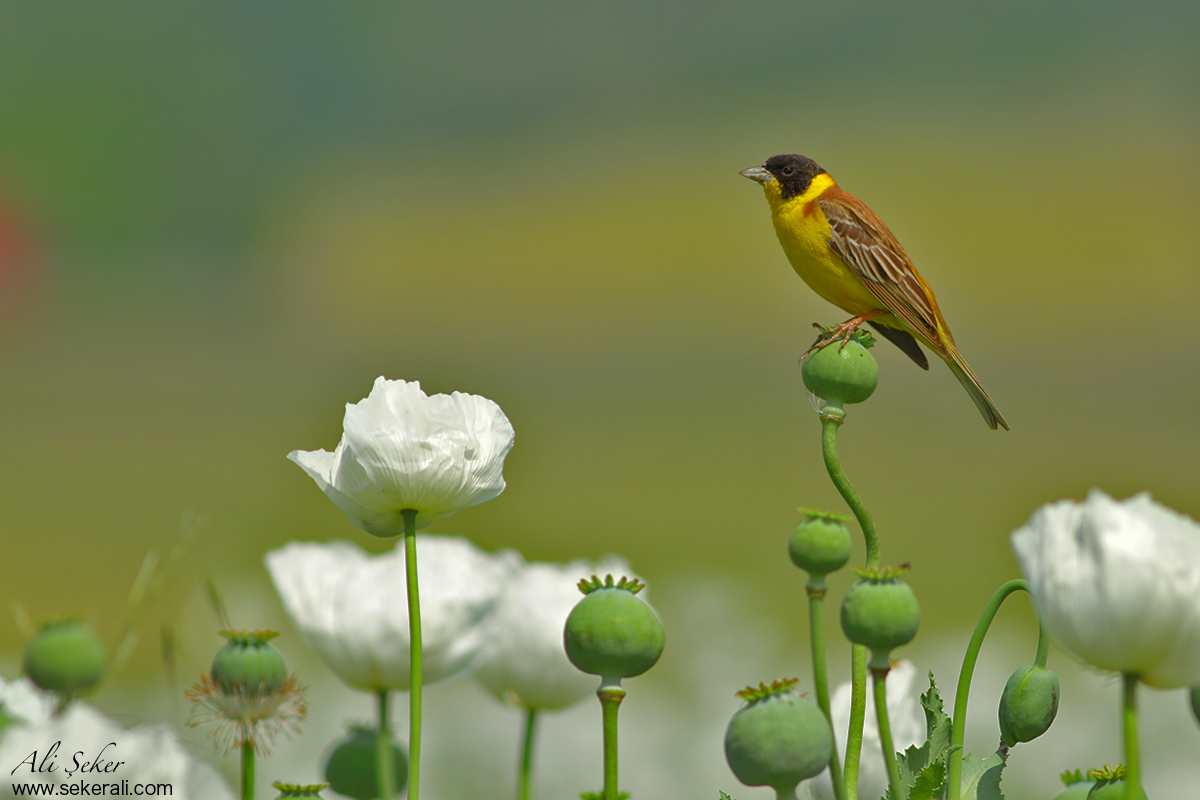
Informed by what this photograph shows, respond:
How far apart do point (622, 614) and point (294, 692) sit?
11.5 inches

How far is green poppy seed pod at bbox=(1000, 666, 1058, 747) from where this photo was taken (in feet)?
3.26

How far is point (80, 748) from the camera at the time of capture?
86 cm

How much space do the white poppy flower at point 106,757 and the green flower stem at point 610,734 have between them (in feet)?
0.86

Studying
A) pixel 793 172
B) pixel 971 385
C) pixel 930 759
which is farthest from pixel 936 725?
pixel 793 172

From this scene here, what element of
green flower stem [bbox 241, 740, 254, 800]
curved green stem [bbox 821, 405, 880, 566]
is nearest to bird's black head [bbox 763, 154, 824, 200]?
curved green stem [bbox 821, 405, 880, 566]

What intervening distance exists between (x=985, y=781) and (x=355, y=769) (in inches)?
21.4

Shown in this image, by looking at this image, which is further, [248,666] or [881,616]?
[248,666]

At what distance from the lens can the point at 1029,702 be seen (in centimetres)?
100

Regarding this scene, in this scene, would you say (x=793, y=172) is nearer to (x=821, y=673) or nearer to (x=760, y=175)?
(x=760, y=175)

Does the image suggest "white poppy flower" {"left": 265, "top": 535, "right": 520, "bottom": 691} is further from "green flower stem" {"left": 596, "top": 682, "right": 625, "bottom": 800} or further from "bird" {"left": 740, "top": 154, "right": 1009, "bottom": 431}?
"bird" {"left": 740, "top": 154, "right": 1009, "bottom": 431}

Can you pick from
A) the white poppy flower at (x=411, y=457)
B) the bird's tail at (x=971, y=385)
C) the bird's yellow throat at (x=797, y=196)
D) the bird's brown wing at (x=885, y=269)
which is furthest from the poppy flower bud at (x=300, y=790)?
the bird's yellow throat at (x=797, y=196)

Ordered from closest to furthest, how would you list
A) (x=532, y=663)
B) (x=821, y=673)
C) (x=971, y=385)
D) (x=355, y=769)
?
1. (x=821, y=673)
2. (x=355, y=769)
3. (x=532, y=663)
4. (x=971, y=385)

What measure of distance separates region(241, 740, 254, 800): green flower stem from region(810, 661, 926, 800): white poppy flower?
47 cm

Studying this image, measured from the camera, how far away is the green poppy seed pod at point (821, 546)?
36.3 inches
